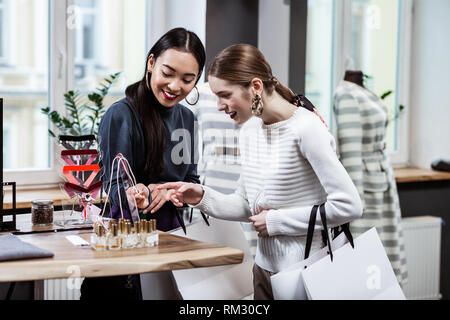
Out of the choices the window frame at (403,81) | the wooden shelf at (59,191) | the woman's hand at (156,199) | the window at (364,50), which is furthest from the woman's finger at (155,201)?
the window frame at (403,81)

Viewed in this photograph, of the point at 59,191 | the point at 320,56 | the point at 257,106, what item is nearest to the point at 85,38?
the point at 59,191

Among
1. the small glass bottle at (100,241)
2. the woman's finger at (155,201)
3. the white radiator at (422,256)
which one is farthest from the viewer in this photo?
the white radiator at (422,256)

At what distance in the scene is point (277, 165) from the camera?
6.05 ft

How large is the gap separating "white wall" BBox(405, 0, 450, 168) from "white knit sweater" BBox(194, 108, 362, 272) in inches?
104

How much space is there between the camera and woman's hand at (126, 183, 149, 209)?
1.85 metres

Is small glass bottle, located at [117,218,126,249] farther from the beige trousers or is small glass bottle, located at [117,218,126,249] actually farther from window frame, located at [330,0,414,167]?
window frame, located at [330,0,414,167]

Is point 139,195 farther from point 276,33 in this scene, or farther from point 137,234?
point 276,33

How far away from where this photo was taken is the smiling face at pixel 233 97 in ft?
6.12

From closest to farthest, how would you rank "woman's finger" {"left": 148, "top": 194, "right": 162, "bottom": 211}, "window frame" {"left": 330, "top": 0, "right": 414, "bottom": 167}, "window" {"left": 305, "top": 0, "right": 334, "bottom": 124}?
1. "woman's finger" {"left": 148, "top": 194, "right": 162, "bottom": 211}
2. "window" {"left": 305, "top": 0, "right": 334, "bottom": 124}
3. "window frame" {"left": 330, "top": 0, "right": 414, "bottom": 167}

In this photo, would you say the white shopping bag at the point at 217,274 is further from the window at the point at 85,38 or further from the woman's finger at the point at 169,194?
the window at the point at 85,38

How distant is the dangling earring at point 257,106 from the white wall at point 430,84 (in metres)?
2.69

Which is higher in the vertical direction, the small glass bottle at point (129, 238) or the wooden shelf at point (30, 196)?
the small glass bottle at point (129, 238)

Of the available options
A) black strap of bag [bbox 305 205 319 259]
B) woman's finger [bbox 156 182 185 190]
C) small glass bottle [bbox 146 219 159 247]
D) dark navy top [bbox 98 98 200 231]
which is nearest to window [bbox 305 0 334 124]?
dark navy top [bbox 98 98 200 231]
